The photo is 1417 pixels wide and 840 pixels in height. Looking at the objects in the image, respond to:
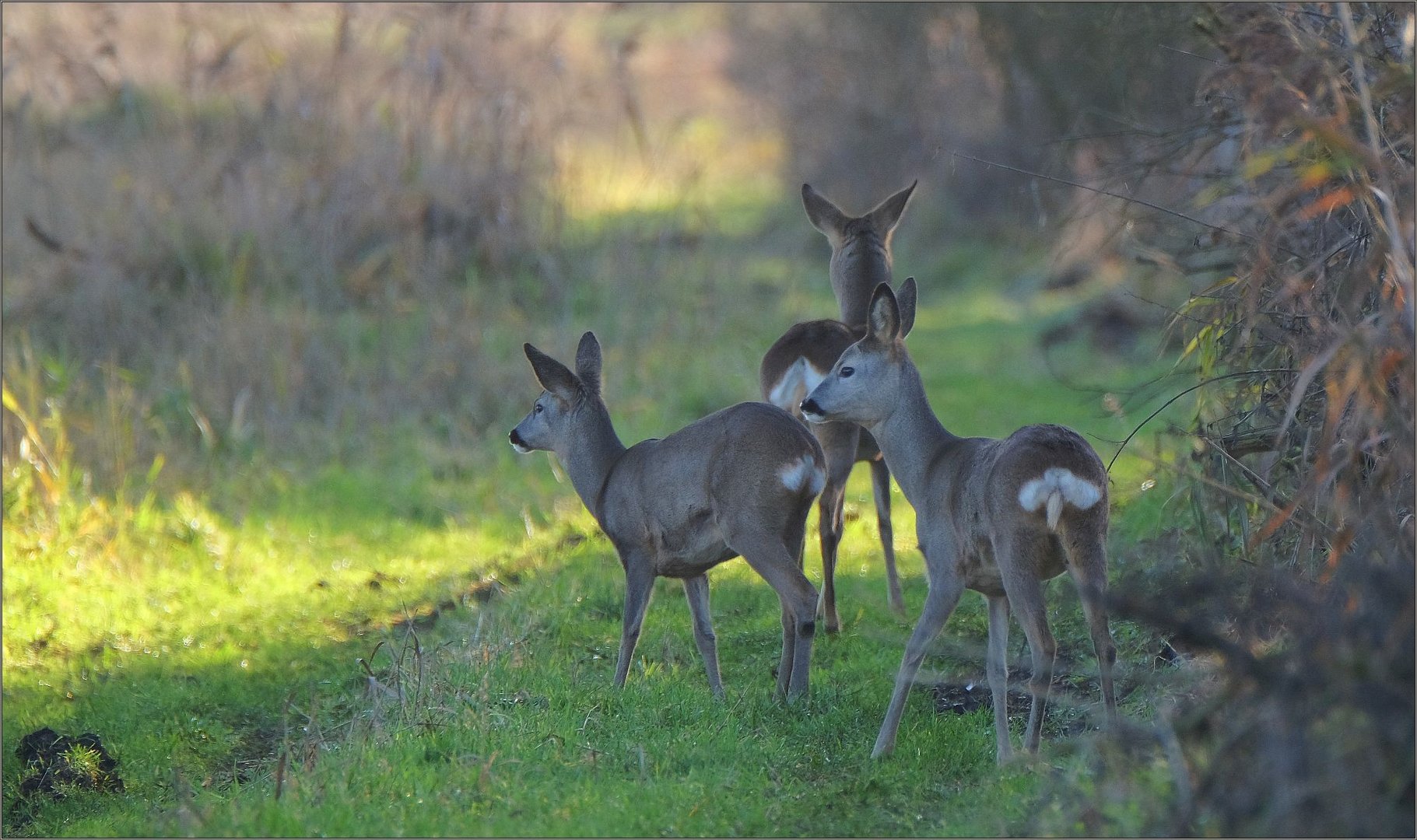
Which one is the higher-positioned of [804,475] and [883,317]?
[883,317]

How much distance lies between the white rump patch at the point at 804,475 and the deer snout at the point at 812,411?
21 centimetres

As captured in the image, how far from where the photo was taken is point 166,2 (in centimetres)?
1396

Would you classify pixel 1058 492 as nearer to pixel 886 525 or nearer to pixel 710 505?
pixel 710 505

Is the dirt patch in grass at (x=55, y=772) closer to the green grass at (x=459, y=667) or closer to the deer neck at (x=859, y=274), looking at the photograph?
the green grass at (x=459, y=667)

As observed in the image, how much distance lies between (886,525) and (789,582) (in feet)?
5.67

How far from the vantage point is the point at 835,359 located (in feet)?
24.4

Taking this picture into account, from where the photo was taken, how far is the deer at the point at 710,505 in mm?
6137

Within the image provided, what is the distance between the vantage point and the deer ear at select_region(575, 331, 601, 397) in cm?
729

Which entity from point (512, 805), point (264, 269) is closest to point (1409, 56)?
point (512, 805)

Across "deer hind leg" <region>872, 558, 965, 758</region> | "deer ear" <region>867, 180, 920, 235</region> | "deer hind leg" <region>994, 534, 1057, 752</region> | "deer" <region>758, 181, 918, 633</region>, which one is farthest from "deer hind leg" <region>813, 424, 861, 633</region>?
"deer hind leg" <region>994, 534, 1057, 752</region>

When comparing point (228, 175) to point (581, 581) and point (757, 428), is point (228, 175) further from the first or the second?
point (757, 428)

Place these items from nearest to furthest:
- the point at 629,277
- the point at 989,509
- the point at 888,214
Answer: the point at 989,509
the point at 888,214
the point at 629,277

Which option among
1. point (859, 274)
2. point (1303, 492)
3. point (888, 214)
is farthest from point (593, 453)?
point (1303, 492)

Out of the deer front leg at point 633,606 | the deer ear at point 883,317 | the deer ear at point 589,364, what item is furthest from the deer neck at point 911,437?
the deer ear at point 589,364
